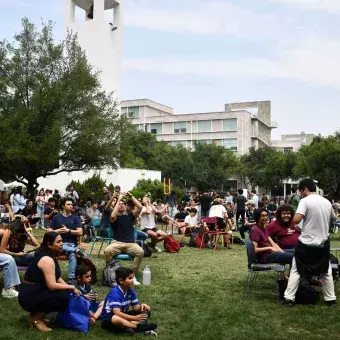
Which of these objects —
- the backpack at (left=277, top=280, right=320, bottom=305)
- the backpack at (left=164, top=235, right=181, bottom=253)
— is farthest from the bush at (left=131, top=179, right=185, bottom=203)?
the backpack at (left=277, top=280, right=320, bottom=305)

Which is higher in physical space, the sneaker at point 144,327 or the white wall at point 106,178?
the white wall at point 106,178

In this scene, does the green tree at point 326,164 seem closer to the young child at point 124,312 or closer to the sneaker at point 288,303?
the sneaker at point 288,303

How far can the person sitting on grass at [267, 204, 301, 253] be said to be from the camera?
8.27 m

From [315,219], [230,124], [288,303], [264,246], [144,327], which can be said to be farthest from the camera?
[230,124]

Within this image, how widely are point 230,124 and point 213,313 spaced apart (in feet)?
241

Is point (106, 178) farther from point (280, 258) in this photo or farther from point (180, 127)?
point (180, 127)

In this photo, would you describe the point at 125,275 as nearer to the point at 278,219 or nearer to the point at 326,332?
the point at 326,332

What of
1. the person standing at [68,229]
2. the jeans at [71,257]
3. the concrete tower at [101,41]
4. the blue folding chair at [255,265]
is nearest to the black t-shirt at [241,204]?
the blue folding chair at [255,265]

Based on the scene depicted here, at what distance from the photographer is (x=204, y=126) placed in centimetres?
8106

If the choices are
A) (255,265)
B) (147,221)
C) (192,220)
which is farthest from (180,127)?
(255,265)

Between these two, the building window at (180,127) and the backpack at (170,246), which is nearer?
the backpack at (170,246)

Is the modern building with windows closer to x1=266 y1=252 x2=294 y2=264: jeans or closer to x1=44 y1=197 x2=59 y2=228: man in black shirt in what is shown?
x1=44 y1=197 x2=59 y2=228: man in black shirt

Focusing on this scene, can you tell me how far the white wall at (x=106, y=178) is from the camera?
33.4 metres

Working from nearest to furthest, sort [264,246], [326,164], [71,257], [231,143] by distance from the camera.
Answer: [264,246] < [71,257] < [326,164] < [231,143]
